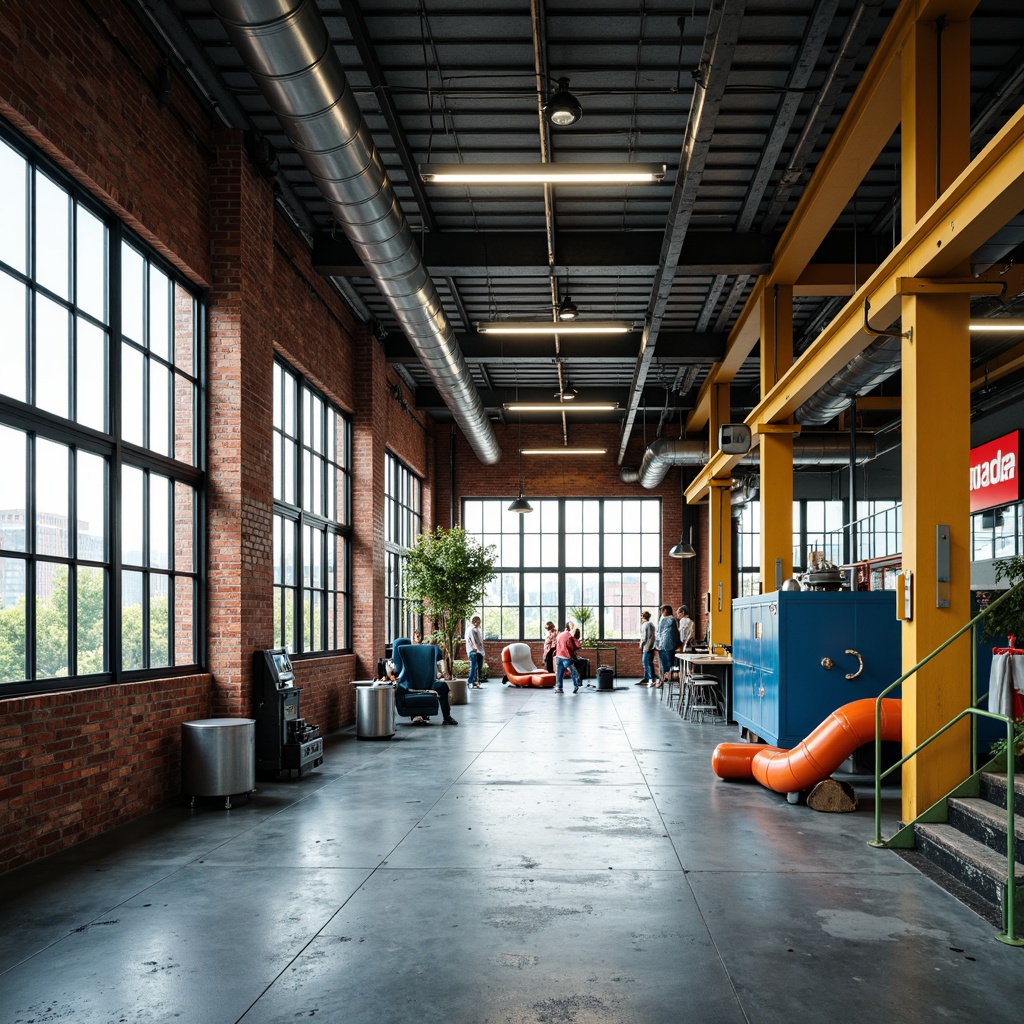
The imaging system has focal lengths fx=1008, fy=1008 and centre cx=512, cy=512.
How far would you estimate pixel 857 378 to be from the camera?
11.9 meters

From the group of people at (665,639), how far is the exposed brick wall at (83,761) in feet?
35.7

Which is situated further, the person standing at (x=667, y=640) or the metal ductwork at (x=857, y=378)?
the person standing at (x=667, y=640)

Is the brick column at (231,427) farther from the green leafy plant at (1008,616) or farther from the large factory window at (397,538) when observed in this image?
the large factory window at (397,538)

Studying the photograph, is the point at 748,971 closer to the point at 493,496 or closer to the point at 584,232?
the point at 584,232

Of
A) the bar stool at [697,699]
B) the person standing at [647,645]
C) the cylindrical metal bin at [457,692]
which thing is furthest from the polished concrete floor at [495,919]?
the person standing at [647,645]

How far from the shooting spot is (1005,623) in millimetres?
5898

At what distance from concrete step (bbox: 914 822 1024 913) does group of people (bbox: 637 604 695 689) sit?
10.8 m

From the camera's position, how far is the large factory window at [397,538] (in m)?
17.0

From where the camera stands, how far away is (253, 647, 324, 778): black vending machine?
854 cm

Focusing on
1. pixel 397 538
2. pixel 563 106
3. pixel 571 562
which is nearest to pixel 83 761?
pixel 563 106

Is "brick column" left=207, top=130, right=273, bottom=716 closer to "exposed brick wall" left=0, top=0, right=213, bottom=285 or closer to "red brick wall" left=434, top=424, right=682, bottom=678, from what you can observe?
"exposed brick wall" left=0, top=0, right=213, bottom=285

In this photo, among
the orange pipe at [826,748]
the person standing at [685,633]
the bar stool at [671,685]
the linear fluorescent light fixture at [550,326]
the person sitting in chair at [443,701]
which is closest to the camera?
the orange pipe at [826,748]

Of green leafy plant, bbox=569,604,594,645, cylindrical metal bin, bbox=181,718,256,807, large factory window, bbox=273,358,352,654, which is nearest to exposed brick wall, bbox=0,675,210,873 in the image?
cylindrical metal bin, bbox=181,718,256,807

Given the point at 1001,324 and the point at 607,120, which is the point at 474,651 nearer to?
the point at 1001,324
